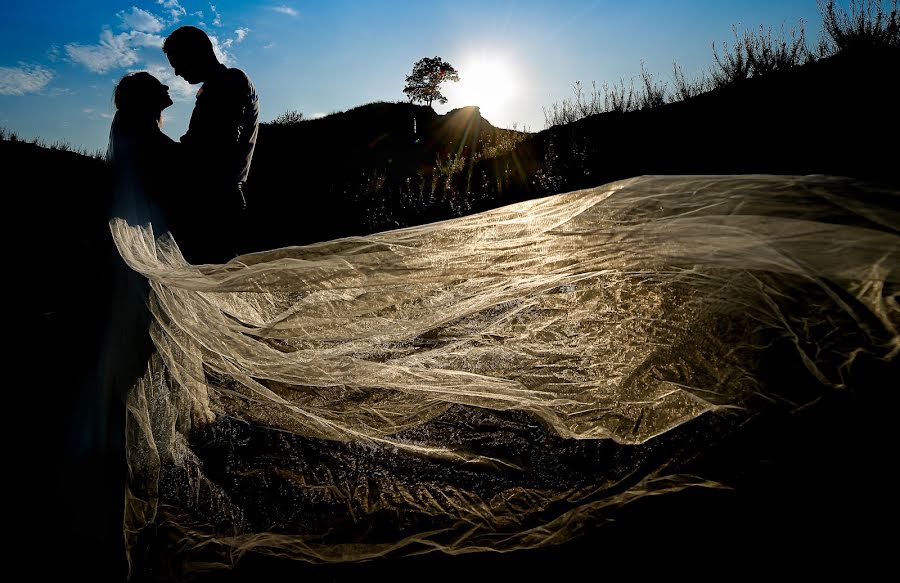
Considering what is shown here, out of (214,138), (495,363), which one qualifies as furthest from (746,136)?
(214,138)

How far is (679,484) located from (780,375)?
0.51 meters

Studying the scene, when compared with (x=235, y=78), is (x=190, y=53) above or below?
above

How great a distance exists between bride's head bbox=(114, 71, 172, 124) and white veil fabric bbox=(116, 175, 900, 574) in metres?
0.58

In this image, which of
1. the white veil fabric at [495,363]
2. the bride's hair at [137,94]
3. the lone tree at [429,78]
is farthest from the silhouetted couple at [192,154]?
the lone tree at [429,78]

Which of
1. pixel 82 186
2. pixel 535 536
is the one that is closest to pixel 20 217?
pixel 82 186

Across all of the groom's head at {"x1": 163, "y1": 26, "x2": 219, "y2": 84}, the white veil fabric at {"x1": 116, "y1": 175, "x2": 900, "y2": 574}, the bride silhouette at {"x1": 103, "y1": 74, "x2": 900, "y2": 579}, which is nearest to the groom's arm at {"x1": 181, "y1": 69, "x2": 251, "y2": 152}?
the groom's head at {"x1": 163, "y1": 26, "x2": 219, "y2": 84}

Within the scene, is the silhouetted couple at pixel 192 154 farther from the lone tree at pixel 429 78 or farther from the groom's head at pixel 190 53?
the lone tree at pixel 429 78

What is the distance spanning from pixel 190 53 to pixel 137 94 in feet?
3.02

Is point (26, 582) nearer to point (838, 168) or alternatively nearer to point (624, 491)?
point (624, 491)

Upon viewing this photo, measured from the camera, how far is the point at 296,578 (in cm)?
114

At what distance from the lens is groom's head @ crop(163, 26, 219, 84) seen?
2.58 meters

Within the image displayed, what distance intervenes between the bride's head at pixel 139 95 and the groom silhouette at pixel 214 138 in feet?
1.55

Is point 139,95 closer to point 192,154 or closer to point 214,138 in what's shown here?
point 192,154

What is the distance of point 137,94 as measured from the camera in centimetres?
194
